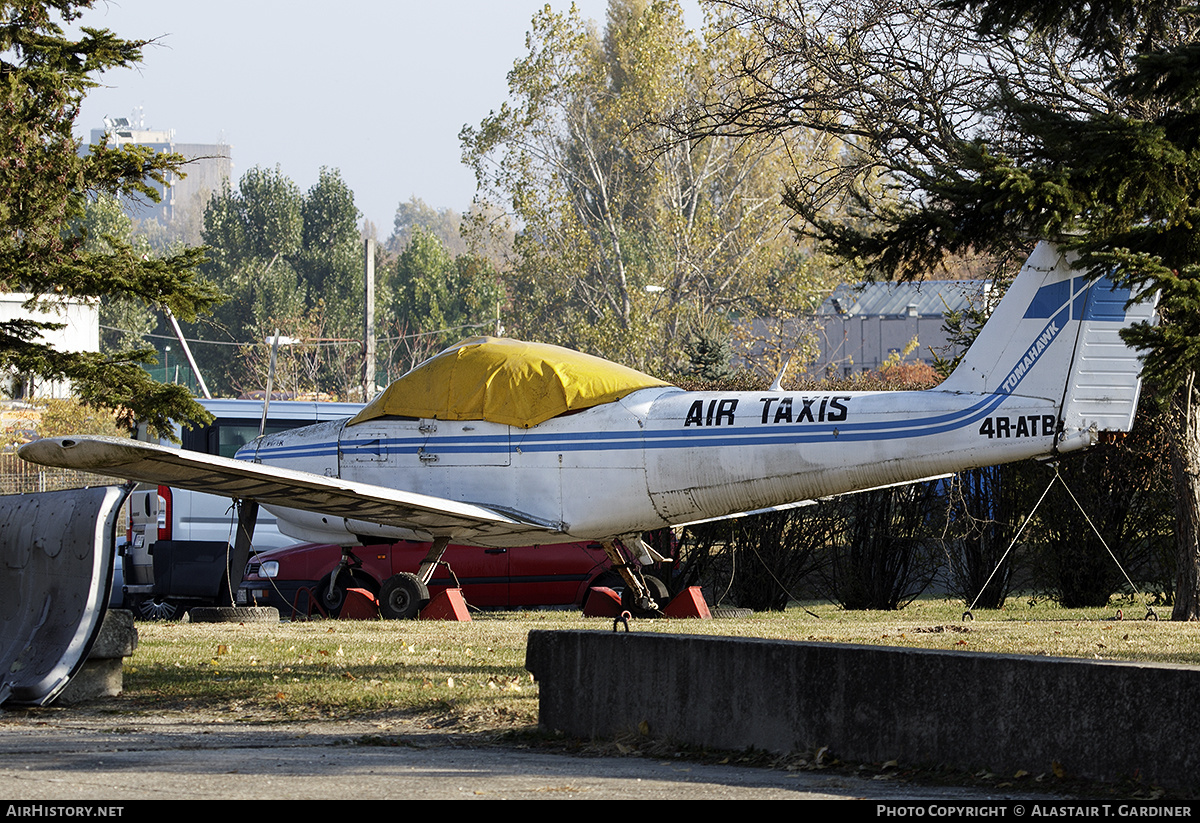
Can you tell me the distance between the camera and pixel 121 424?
14.5 m

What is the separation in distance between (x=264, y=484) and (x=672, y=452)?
3755 millimetres

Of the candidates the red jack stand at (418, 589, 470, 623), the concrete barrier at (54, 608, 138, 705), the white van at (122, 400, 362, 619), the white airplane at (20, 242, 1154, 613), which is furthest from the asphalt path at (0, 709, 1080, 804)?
the red jack stand at (418, 589, 470, 623)

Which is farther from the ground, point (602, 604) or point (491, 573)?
point (491, 573)

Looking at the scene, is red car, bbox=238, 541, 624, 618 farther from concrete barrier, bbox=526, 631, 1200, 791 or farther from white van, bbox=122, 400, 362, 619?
concrete barrier, bbox=526, 631, 1200, 791

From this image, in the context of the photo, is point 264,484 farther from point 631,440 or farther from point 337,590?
point 337,590

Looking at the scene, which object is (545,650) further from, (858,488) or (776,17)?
(776,17)

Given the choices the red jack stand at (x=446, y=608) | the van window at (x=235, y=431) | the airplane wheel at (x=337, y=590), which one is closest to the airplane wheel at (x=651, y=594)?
the red jack stand at (x=446, y=608)

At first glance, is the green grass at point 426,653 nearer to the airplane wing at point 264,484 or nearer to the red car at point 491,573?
the airplane wing at point 264,484

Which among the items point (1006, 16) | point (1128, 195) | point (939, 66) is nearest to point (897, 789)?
point (1128, 195)

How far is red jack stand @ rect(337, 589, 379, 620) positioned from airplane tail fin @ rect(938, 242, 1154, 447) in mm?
6730

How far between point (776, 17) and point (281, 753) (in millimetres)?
14500

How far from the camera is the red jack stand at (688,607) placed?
1432 cm

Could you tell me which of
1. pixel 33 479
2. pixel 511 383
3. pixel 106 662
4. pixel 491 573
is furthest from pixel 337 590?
pixel 33 479

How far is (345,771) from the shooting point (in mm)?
6020
